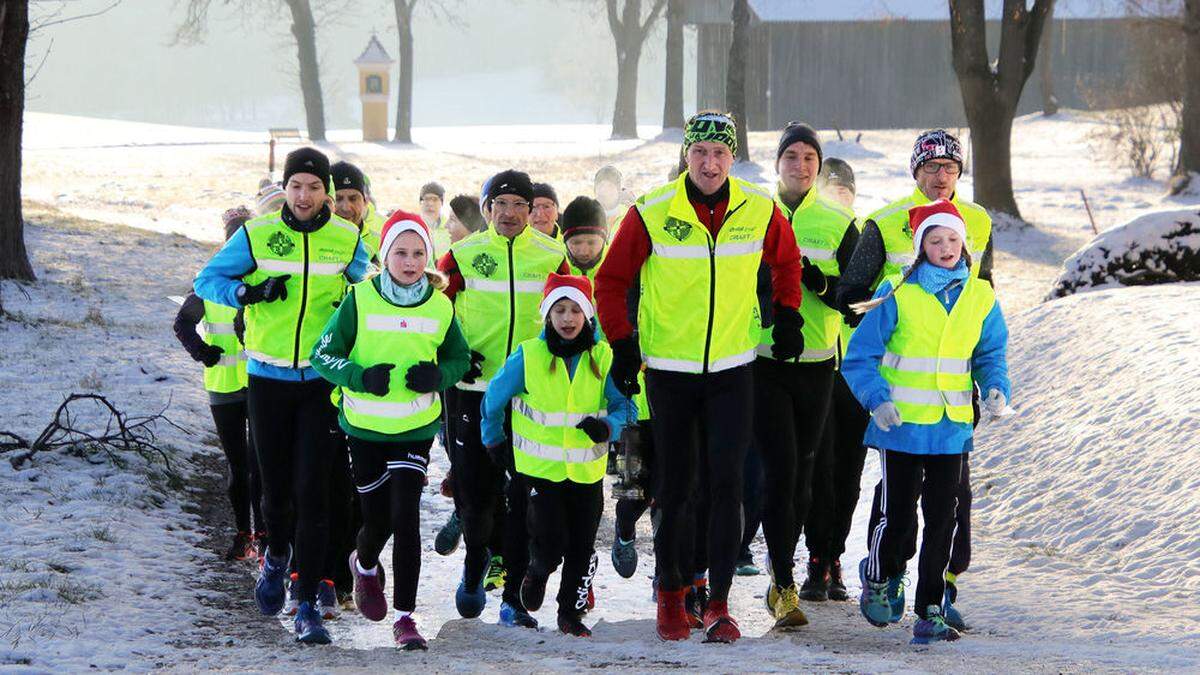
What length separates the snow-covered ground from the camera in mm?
6285

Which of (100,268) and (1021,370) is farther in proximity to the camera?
(100,268)

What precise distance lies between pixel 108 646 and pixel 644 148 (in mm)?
40078

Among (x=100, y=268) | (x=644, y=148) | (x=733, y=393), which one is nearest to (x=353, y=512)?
(x=733, y=393)

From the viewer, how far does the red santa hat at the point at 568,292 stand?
7.10 meters

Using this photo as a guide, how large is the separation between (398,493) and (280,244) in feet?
4.29

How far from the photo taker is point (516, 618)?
7.29 meters

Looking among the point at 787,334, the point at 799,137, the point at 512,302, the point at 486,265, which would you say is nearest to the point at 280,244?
the point at 486,265

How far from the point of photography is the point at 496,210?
26.0 ft

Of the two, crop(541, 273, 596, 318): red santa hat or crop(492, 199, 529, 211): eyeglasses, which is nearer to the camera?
crop(541, 273, 596, 318): red santa hat

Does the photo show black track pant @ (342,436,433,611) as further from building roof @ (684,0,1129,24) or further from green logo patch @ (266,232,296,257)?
building roof @ (684,0,1129,24)

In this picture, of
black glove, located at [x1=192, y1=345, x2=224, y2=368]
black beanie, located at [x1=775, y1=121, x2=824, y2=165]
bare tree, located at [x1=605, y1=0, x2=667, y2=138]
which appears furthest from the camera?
bare tree, located at [x1=605, y1=0, x2=667, y2=138]

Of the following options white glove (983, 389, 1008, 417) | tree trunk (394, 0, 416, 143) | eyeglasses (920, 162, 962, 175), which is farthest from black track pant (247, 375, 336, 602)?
tree trunk (394, 0, 416, 143)

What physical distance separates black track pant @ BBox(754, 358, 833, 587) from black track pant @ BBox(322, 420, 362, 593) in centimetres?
200

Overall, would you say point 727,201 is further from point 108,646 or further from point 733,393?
point 108,646
